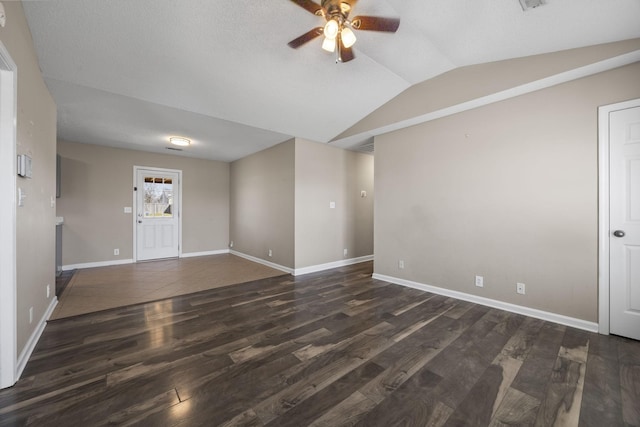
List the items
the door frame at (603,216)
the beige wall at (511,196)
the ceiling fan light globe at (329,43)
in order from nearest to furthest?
the ceiling fan light globe at (329,43) → the door frame at (603,216) → the beige wall at (511,196)

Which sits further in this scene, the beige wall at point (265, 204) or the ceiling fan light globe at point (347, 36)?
the beige wall at point (265, 204)

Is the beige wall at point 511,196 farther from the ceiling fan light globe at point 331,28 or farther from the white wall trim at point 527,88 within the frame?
the ceiling fan light globe at point 331,28

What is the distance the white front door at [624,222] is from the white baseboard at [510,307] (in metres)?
0.21

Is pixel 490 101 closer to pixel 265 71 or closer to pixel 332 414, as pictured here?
pixel 265 71

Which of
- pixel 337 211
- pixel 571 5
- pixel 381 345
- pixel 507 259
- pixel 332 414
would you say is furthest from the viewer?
pixel 337 211

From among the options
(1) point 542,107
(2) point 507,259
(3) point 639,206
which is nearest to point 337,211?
(2) point 507,259

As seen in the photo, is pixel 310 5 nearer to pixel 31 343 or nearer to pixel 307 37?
pixel 307 37

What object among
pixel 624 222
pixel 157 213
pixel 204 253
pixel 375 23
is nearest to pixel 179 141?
pixel 157 213

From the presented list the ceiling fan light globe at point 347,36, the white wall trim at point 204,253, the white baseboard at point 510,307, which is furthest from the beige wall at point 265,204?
the ceiling fan light globe at point 347,36

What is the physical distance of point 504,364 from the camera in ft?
6.53

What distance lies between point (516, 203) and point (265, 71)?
3299 millimetres

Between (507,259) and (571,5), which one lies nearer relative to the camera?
(571,5)

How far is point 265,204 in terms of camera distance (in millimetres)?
5582

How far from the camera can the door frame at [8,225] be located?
1.64m
